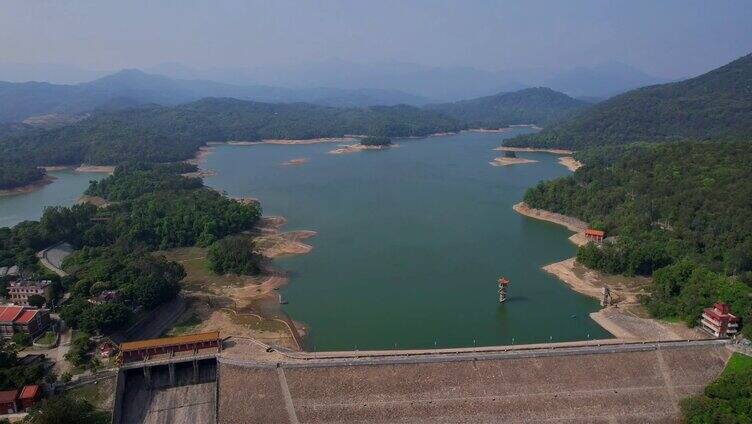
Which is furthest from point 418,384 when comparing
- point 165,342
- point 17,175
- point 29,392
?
point 17,175

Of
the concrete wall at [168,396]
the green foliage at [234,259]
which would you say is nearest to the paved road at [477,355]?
the concrete wall at [168,396]

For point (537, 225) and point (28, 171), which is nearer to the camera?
point (537, 225)

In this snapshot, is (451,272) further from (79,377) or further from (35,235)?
(35,235)

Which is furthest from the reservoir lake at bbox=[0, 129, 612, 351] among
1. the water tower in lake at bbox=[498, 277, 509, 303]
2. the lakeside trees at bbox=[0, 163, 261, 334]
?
the lakeside trees at bbox=[0, 163, 261, 334]

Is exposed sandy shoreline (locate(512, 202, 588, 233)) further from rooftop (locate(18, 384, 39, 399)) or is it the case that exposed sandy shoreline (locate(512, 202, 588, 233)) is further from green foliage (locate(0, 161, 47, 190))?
green foliage (locate(0, 161, 47, 190))

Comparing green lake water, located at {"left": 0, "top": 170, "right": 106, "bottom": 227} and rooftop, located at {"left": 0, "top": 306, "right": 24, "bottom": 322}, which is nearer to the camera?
rooftop, located at {"left": 0, "top": 306, "right": 24, "bottom": 322}

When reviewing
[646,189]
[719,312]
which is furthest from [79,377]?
[646,189]

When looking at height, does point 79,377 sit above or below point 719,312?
below
